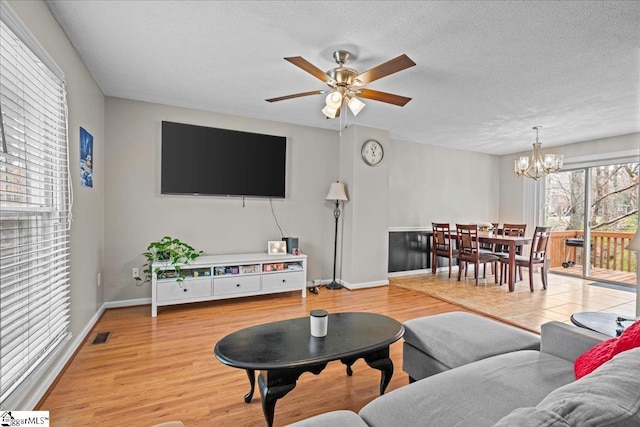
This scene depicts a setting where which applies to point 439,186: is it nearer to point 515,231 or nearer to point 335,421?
point 515,231

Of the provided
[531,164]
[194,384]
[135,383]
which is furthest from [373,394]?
[531,164]

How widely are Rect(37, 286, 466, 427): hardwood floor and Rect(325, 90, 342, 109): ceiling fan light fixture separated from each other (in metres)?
2.05

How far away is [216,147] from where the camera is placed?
3926 mm

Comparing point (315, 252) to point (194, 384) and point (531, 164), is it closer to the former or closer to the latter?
point (194, 384)

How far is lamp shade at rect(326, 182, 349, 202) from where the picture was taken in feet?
14.7

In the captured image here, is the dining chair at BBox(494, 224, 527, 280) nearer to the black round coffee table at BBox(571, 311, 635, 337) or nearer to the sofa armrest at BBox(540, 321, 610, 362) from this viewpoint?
the black round coffee table at BBox(571, 311, 635, 337)

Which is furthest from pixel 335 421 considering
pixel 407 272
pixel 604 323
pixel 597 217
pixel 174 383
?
pixel 597 217

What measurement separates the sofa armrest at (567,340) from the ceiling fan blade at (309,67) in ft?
6.97

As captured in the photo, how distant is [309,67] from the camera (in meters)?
2.19

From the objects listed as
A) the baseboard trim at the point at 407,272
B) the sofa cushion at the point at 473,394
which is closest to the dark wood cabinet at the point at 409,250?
the baseboard trim at the point at 407,272

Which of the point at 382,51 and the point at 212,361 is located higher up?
the point at 382,51

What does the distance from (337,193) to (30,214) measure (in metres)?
3.30

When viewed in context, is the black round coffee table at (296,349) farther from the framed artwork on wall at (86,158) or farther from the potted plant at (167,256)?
the framed artwork on wall at (86,158)

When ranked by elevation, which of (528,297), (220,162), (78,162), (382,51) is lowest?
(528,297)
